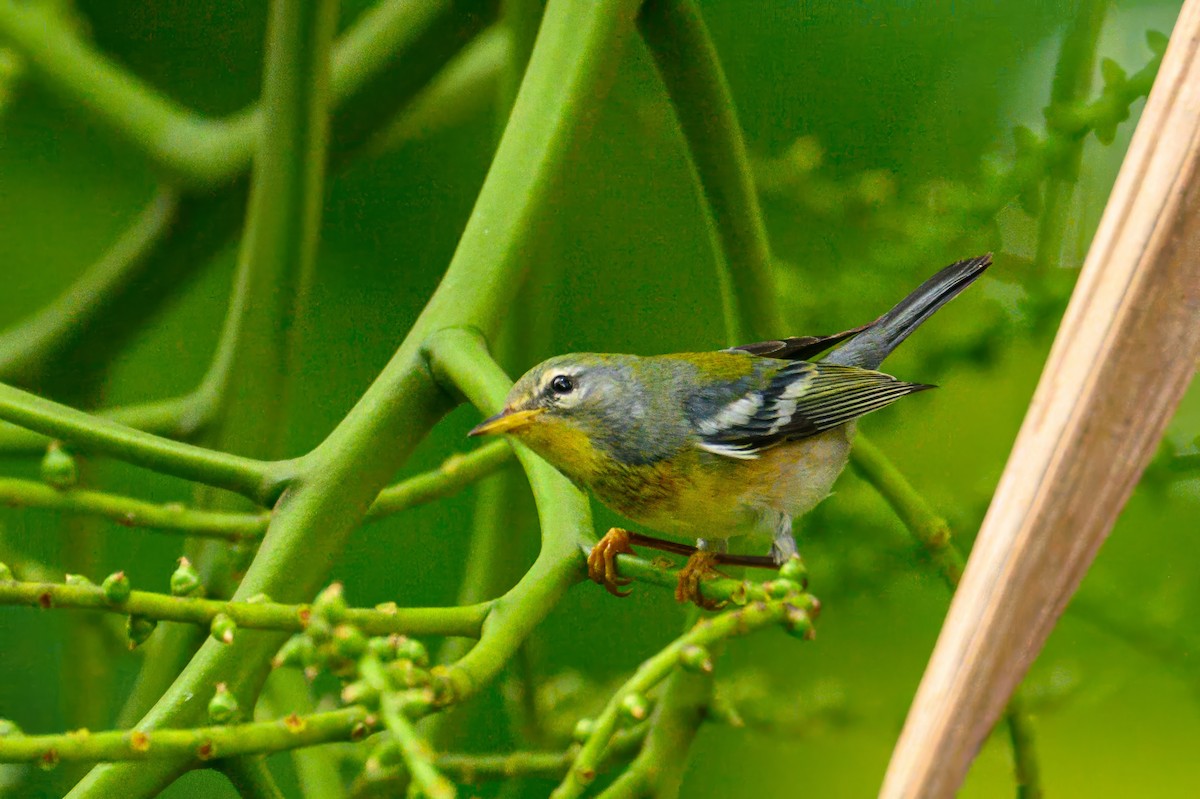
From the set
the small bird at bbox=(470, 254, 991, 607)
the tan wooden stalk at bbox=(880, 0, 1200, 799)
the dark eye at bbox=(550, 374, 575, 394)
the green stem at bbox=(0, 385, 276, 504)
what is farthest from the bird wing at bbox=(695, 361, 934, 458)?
the tan wooden stalk at bbox=(880, 0, 1200, 799)

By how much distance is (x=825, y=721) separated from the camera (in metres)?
0.76

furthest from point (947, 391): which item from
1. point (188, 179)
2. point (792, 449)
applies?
point (188, 179)

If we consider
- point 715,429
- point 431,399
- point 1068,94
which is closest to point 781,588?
point 431,399

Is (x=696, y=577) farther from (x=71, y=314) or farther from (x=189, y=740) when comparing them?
(x=71, y=314)

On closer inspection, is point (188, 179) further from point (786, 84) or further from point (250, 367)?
point (786, 84)

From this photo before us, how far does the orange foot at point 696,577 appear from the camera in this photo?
1.80 feet

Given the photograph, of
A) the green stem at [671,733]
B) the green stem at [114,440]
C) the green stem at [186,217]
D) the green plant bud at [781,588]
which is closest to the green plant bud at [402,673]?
the green plant bud at [781,588]

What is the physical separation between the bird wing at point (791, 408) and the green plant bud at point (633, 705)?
1.24 feet

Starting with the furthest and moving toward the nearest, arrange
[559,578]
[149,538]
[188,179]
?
1. [149,538]
2. [188,179]
3. [559,578]

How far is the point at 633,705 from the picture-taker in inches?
12.7

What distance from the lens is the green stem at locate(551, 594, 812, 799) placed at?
33cm

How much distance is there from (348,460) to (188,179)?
1.56 feet

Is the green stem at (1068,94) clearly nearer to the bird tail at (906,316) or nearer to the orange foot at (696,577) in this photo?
the bird tail at (906,316)

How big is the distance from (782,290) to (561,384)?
26 cm
